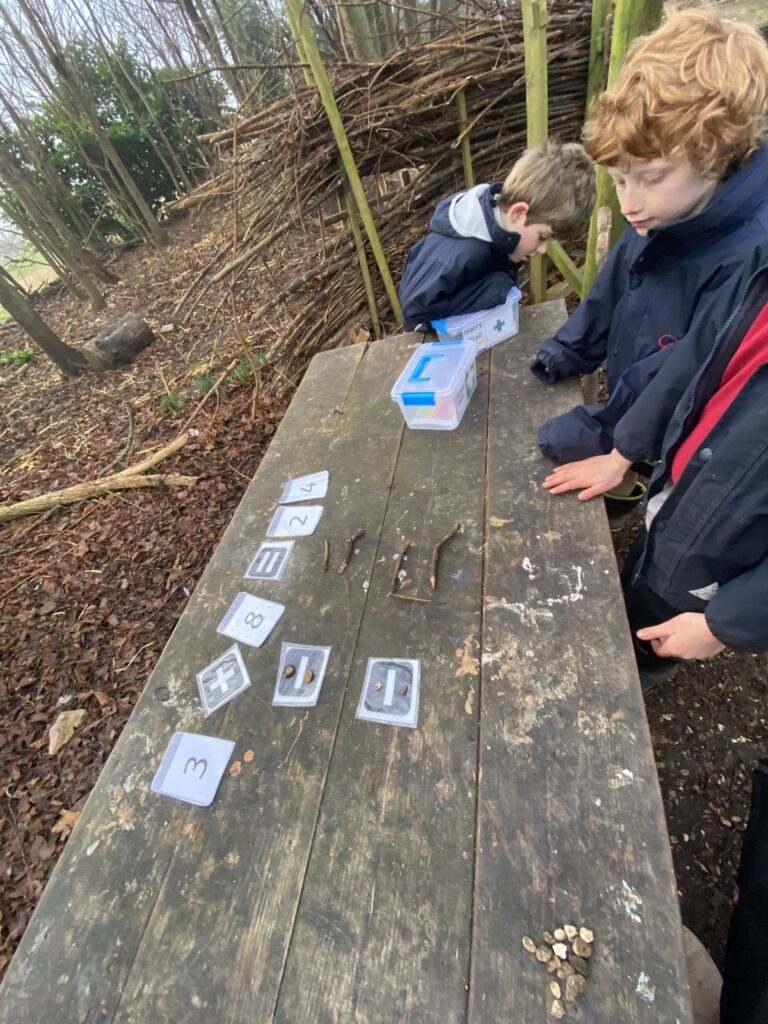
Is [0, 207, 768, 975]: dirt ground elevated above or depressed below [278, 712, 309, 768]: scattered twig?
below

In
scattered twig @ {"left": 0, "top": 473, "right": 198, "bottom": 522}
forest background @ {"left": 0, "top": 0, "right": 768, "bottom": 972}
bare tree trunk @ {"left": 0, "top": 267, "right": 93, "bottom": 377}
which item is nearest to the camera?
forest background @ {"left": 0, "top": 0, "right": 768, "bottom": 972}

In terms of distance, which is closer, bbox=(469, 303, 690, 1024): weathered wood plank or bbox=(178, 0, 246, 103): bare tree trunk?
bbox=(469, 303, 690, 1024): weathered wood plank

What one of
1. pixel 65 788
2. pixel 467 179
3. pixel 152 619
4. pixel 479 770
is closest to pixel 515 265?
pixel 467 179

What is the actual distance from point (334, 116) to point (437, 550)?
9.18 feet

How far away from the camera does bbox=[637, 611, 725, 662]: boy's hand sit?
1188 mm

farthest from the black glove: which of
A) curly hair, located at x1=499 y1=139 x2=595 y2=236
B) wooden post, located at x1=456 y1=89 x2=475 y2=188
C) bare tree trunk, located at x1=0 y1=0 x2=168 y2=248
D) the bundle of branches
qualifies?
bare tree trunk, located at x1=0 y1=0 x2=168 y2=248

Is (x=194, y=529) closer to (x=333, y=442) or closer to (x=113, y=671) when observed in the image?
(x=113, y=671)

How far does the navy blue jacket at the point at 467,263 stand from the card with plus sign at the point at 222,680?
177cm

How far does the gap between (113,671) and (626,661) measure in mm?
2476

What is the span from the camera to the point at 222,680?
130 cm

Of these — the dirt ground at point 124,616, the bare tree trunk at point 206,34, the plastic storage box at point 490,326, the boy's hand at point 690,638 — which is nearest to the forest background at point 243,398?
the dirt ground at point 124,616

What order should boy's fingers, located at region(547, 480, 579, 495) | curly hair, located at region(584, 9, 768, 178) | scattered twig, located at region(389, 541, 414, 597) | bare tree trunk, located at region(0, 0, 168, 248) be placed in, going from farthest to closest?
bare tree trunk, located at region(0, 0, 168, 248) < boy's fingers, located at region(547, 480, 579, 495) < scattered twig, located at region(389, 541, 414, 597) < curly hair, located at region(584, 9, 768, 178)

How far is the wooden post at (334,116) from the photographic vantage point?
8.66 feet

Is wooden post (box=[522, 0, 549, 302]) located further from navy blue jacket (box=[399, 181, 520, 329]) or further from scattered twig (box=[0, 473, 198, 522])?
scattered twig (box=[0, 473, 198, 522])
